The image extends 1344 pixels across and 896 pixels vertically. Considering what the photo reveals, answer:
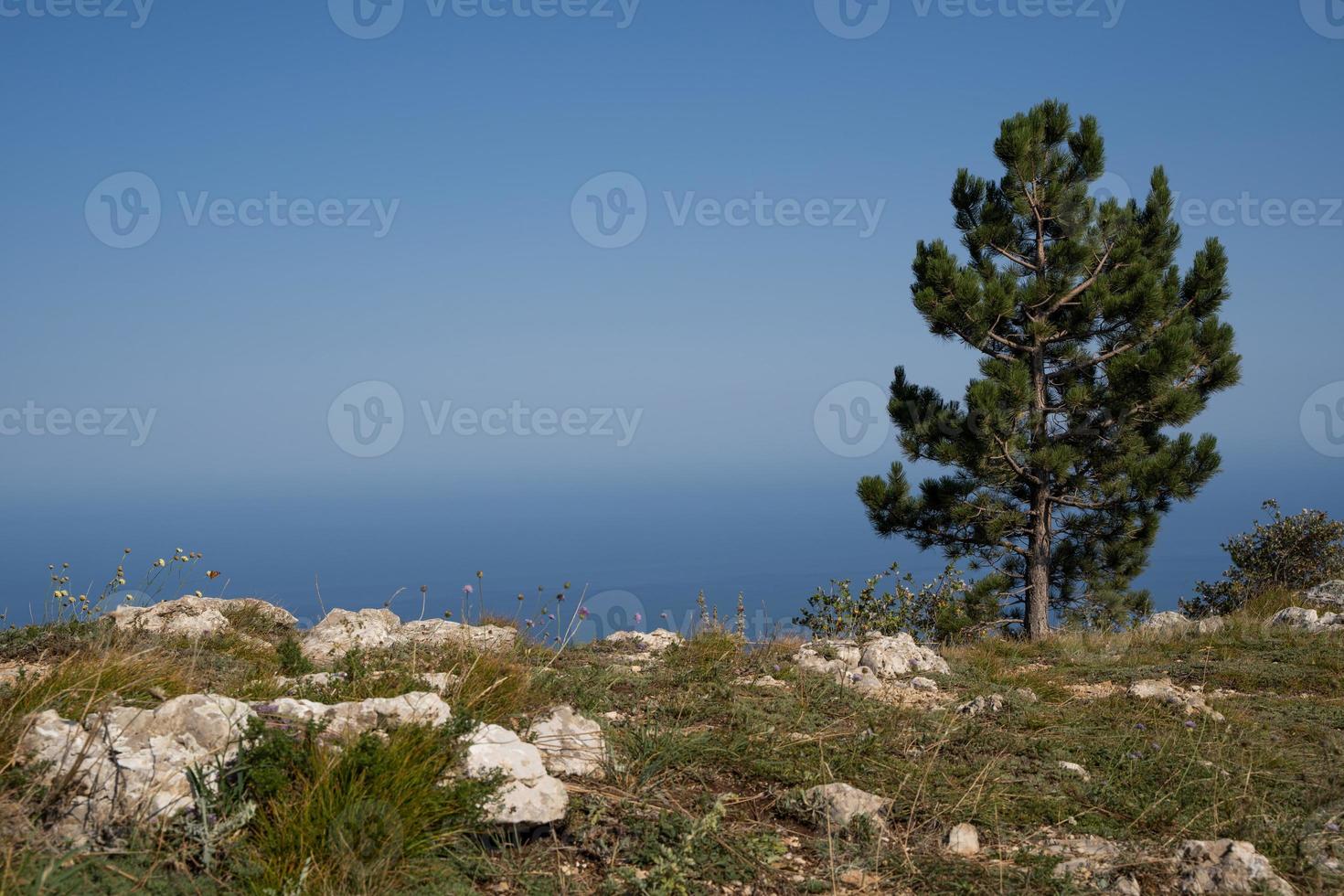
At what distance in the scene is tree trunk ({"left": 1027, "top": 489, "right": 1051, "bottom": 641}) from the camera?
15.9 m

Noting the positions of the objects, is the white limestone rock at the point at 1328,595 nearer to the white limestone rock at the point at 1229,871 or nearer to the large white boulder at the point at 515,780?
the white limestone rock at the point at 1229,871

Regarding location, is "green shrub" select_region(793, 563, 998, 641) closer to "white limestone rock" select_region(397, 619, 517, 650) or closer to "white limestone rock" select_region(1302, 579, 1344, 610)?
"white limestone rock" select_region(1302, 579, 1344, 610)

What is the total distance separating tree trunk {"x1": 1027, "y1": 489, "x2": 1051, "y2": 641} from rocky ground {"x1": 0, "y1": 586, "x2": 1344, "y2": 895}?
971 centimetres

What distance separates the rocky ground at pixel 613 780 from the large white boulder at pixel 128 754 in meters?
0.01

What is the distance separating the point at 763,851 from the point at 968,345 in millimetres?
12806

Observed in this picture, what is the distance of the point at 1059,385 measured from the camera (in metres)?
15.7

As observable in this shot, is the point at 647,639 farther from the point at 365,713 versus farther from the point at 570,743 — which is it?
the point at 365,713

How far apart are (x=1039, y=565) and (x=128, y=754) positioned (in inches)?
607

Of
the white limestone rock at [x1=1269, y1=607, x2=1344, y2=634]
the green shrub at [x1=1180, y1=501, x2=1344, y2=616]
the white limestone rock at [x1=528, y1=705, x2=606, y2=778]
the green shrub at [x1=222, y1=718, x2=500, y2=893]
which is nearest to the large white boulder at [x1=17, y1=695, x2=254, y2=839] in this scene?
the green shrub at [x1=222, y1=718, x2=500, y2=893]

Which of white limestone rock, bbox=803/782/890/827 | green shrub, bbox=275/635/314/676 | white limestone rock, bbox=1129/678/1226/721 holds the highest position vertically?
green shrub, bbox=275/635/314/676

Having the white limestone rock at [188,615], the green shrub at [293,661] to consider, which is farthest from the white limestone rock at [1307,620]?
the white limestone rock at [188,615]

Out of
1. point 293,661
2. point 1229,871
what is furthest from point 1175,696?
point 293,661

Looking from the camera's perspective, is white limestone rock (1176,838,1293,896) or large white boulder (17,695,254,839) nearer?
large white boulder (17,695,254,839)

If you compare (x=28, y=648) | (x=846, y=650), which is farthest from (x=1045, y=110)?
(x=28, y=648)
